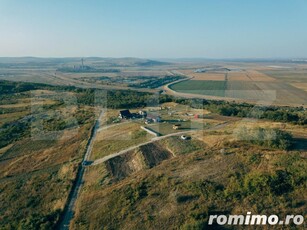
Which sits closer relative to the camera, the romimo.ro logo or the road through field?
the romimo.ro logo

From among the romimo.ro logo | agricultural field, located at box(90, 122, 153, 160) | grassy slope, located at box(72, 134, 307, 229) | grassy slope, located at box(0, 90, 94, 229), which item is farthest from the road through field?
the romimo.ro logo

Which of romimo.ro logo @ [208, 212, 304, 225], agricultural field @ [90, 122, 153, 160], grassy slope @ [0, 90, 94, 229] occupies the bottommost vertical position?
grassy slope @ [0, 90, 94, 229]

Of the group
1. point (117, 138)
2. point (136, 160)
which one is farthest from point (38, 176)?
point (117, 138)

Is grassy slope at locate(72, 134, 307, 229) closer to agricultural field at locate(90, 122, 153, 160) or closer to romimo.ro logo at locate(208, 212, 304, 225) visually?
romimo.ro logo at locate(208, 212, 304, 225)

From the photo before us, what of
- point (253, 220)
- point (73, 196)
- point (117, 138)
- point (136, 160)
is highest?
point (117, 138)

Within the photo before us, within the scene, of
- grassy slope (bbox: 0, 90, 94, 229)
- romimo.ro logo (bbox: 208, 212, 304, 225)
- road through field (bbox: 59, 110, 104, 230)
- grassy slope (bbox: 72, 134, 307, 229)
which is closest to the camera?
romimo.ro logo (bbox: 208, 212, 304, 225)

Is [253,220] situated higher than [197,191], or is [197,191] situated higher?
[197,191]

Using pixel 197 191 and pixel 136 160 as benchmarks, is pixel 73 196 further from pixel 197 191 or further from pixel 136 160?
pixel 197 191

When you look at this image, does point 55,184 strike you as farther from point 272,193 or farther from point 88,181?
point 272,193
